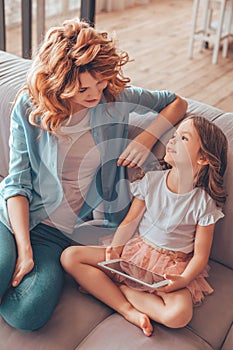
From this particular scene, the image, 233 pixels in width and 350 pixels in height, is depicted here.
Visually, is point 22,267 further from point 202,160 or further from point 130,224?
point 202,160

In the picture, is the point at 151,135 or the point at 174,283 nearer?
the point at 174,283

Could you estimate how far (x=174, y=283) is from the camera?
1356mm

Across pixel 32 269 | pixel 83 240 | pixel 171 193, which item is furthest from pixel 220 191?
pixel 32 269

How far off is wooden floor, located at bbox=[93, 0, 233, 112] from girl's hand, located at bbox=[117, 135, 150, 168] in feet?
5.99

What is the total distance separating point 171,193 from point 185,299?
0.97ft

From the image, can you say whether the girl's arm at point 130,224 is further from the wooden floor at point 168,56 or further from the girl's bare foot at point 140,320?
the wooden floor at point 168,56

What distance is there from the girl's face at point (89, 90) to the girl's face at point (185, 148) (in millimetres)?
238

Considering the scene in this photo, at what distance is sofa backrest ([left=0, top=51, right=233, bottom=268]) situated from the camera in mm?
1507

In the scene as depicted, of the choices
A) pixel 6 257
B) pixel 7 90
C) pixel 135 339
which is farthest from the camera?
pixel 7 90

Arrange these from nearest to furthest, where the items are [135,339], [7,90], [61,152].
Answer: [135,339]
[61,152]
[7,90]

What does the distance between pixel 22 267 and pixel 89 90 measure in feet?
1.62

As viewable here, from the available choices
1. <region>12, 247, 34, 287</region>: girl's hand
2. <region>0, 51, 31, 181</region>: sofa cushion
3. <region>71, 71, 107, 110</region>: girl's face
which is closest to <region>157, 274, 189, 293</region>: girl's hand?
<region>12, 247, 34, 287</region>: girl's hand

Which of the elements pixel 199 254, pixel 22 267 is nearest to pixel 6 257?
pixel 22 267

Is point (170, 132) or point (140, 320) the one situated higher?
point (170, 132)
